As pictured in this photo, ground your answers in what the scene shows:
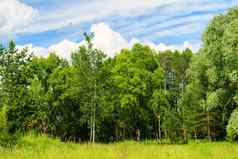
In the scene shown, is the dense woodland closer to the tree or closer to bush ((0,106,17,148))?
the tree

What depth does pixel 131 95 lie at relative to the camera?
62.5 meters

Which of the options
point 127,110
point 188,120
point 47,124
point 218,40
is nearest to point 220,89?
point 218,40

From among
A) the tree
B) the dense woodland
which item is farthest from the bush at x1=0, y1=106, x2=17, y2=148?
the tree

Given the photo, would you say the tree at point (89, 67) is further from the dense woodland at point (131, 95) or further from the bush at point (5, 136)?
the bush at point (5, 136)

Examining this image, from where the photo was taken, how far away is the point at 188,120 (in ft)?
203

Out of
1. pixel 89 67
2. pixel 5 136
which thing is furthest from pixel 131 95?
pixel 5 136

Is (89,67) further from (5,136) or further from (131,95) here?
(5,136)

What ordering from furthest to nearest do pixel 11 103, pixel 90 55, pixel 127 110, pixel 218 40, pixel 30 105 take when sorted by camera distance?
pixel 127 110, pixel 90 55, pixel 218 40, pixel 30 105, pixel 11 103

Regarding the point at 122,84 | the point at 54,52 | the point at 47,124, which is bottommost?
the point at 47,124

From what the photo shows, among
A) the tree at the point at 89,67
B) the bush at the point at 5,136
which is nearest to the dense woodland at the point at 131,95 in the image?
the tree at the point at 89,67

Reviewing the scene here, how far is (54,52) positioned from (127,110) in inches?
558

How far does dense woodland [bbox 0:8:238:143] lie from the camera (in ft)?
132

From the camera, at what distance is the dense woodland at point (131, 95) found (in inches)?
1580

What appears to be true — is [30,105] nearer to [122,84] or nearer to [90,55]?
[90,55]
